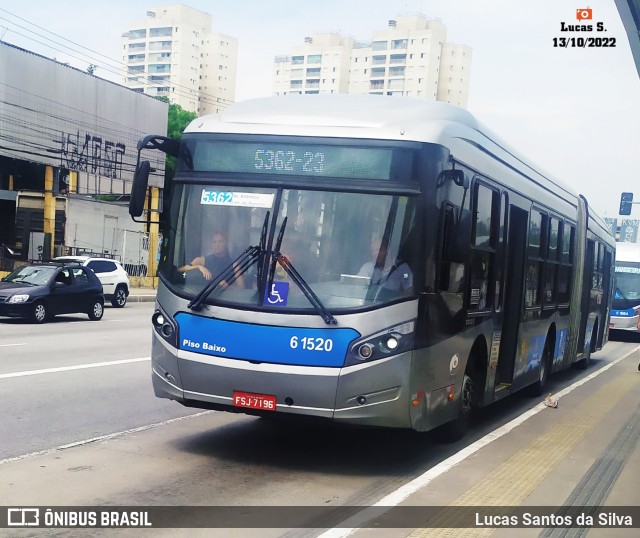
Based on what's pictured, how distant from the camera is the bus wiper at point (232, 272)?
7.71 m

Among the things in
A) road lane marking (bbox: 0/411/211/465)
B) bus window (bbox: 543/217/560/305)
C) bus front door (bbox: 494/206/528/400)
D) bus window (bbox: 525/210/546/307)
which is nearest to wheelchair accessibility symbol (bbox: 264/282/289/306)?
road lane marking (bbox: 0/411/211/465)

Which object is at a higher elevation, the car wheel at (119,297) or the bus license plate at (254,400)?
the bus license plate at (254,400)

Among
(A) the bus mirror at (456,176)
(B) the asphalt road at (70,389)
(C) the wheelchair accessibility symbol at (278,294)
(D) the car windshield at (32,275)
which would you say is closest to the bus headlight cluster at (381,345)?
(C) the wheelchair accessibility symbol at (278,294)

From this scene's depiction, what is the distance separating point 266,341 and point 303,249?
0.81 m

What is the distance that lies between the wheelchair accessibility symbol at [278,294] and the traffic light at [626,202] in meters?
36.8

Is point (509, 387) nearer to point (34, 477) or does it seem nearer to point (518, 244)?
point (518, 244)

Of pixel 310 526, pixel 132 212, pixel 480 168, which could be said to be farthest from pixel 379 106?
pixel 310 526

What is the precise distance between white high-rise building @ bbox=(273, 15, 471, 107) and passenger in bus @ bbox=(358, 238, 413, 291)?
14312 centimetres

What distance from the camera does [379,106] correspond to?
27.3 feet

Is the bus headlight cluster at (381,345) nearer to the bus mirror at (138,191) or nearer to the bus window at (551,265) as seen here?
the bus mirror at (138,191)

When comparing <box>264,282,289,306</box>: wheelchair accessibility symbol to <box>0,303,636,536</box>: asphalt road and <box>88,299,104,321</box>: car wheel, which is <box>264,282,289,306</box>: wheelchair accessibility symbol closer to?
<box>0,303,636,536</box>: asphalt road

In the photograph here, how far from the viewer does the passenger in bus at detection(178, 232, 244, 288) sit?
7.84 meters

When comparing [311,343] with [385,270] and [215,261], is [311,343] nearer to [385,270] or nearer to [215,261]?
[385,270]

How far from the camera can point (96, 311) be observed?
→ 24.6 meters
